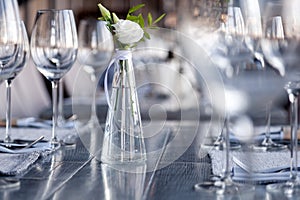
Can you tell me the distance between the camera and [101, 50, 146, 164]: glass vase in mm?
1058

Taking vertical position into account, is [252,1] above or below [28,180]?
above

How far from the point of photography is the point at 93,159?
111cm

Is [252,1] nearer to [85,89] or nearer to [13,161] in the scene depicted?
Answer: [13,161]

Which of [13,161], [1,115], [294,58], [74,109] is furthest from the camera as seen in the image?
[1,115]

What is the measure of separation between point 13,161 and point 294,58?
50cm

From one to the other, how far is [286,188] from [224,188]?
83mm

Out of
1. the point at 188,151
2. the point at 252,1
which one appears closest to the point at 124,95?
the point at 188,151

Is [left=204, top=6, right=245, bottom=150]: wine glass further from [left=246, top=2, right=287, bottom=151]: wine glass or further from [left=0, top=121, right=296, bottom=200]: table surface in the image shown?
[left=0, top=121, right=296, bottom=200]: table surface

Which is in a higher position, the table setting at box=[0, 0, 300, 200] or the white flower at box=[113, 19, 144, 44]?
the white flower at box=[113, 19, 144, 44]

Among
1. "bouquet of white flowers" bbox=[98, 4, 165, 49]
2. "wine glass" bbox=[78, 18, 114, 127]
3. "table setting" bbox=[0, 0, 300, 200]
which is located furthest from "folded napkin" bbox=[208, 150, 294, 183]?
"wine glass" bbox=[78, 18, 114, 127]

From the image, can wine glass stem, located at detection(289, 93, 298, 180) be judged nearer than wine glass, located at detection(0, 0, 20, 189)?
Yes

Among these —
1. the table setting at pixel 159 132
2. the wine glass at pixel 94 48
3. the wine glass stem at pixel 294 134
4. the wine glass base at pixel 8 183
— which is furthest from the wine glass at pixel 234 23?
the wine glass at pixel 94 48

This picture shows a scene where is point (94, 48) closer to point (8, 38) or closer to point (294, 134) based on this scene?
point (8, 38)

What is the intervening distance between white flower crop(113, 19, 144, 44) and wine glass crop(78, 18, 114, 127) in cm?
84
